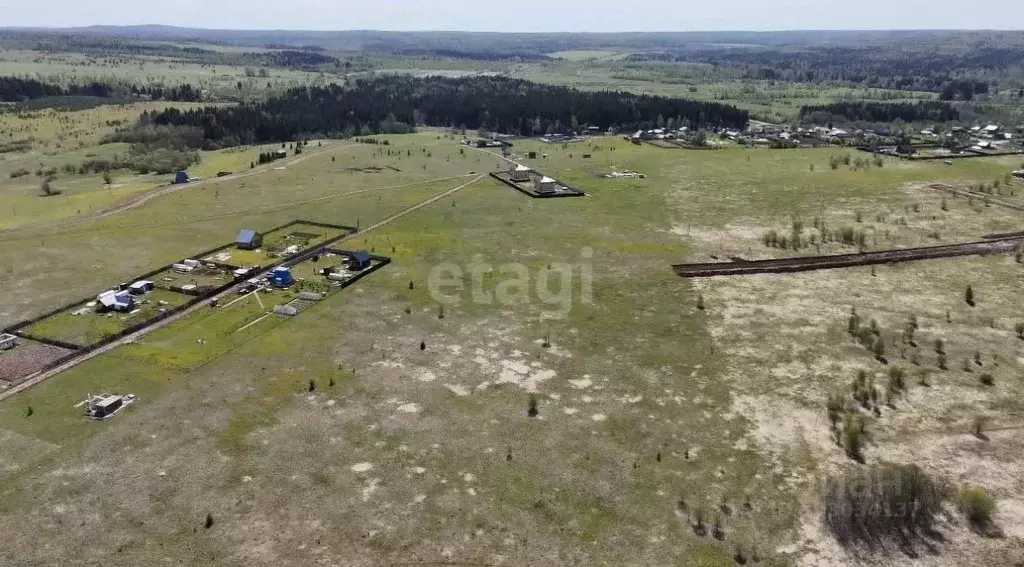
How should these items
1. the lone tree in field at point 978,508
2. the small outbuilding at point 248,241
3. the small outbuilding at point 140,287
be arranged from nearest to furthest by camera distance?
the lone tree in field at point 978,508
the small outbuilding at point 140,287
the small outbuilding at point 248,241

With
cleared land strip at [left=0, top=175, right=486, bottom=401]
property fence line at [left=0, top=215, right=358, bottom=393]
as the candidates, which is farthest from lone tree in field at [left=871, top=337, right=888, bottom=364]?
property fence line at [left=0, top=215, right=358, bottom=393]

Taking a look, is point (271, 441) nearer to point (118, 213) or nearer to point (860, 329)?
point (860, 329)

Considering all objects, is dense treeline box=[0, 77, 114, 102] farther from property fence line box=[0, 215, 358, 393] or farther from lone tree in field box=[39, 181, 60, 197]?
property fence line box=[0, 215, 358, 393]

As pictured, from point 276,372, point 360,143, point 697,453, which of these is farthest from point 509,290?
point 360,143

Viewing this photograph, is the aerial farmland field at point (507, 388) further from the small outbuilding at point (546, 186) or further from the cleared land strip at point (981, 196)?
the small outbuilding at point (546, 186)

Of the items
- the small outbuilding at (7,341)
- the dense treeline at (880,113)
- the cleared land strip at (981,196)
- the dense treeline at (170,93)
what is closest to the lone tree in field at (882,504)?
the small outbuilding at (7,341)

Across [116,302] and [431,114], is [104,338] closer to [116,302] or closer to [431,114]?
[116,302]

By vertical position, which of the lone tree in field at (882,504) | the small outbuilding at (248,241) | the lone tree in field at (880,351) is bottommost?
the lone tree in field at (882,504)
